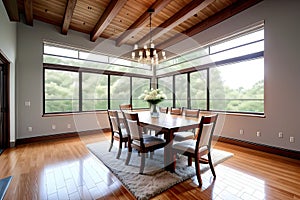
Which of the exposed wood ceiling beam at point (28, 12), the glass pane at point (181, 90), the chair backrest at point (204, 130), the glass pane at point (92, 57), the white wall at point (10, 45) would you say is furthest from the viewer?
the glass pane at point (181, 90)

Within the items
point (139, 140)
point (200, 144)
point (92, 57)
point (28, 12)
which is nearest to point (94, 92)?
point (92, 57)

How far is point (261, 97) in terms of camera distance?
348cm

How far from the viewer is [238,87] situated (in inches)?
157

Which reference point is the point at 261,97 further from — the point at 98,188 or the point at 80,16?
the point at 80,16

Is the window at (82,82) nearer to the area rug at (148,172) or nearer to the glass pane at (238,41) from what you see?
the area rug at (148,172)

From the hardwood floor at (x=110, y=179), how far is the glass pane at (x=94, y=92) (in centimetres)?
216

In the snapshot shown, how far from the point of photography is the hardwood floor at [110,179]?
180cm

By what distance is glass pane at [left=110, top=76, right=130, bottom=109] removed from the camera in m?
5.62

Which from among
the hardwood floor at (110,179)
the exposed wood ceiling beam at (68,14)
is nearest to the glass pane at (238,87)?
the hardwood floor at (110,179)

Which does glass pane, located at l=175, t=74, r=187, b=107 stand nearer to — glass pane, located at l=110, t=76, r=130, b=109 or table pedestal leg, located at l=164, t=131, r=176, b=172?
glass pane, located at l=110, t=76, r=130, b=109

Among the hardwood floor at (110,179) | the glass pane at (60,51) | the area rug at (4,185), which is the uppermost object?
the glass pane at (60,51)

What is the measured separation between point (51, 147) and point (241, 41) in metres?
5.40

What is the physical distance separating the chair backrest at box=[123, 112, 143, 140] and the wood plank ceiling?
230 centimetres

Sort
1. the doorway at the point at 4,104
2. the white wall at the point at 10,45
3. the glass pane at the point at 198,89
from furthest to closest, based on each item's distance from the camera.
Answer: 1. the glass pane at the point at 198,89
2. the doorway at the point at 4,104
3. the white wall at the point at 10,45
